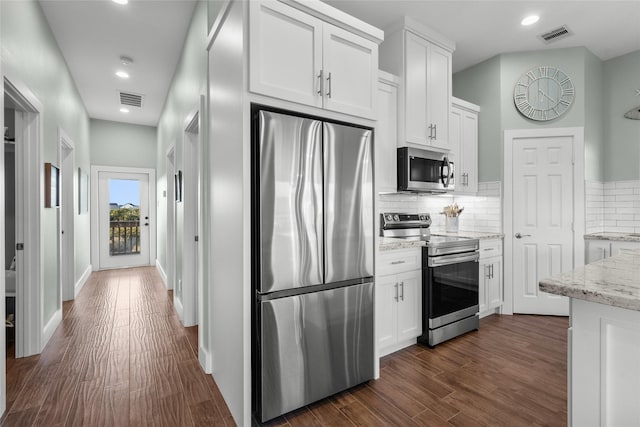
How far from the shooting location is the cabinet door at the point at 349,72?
1.98m

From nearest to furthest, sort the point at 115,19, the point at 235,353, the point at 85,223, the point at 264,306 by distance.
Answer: the point at 264,306, the point at 235,353, the point at 115,19, the point at 85,223

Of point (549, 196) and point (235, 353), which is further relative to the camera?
point (549, 196)

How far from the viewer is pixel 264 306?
1715 mm

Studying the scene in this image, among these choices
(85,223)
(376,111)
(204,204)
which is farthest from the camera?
(85,223)

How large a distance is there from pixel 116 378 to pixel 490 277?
138 inches

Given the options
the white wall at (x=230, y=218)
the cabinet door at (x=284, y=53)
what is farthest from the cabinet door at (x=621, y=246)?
the white wall at (x=230, y=218)

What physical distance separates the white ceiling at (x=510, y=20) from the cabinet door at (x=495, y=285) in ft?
7.74

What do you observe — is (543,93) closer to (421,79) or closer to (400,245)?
(421,79)

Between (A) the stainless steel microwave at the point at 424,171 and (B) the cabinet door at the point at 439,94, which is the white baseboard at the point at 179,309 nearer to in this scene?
(A) the stainless steel microwave at the point at 424,171

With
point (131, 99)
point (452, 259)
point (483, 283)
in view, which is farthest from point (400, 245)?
point (131, 99)

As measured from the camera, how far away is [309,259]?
6.11ft

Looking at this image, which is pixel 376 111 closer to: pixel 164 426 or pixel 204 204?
pixel 204 204

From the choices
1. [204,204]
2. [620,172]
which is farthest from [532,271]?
[204,204]

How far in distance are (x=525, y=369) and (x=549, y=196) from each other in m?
2.11
